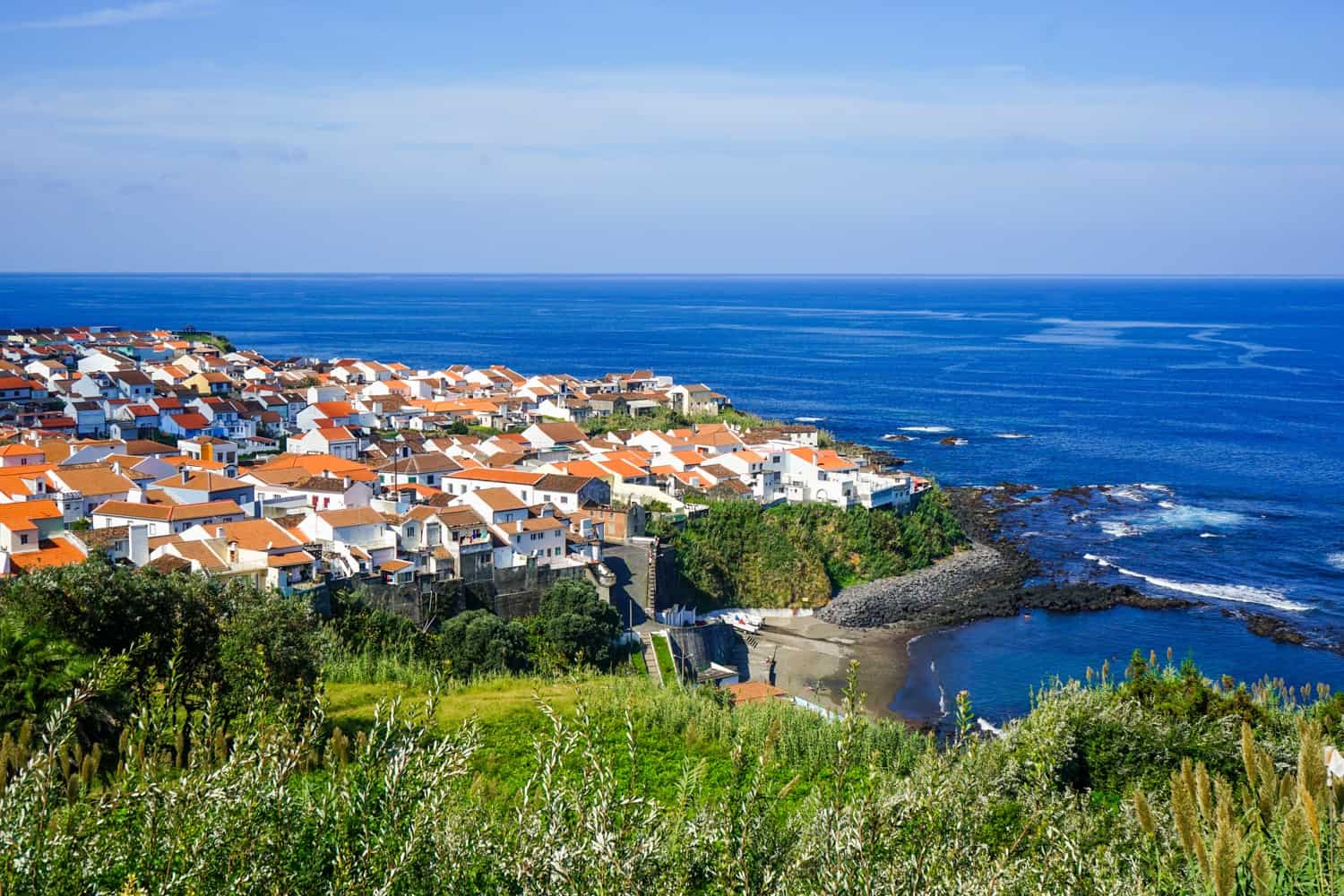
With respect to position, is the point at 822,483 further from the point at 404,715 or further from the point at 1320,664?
the point at 404,715

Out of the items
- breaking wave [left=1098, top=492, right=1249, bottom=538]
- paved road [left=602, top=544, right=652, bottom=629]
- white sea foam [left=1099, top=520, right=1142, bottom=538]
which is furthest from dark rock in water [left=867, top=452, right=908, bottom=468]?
paved road [left=602, top=544, right=652, bottom=629]

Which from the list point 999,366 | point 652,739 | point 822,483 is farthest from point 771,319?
→ point 652,739

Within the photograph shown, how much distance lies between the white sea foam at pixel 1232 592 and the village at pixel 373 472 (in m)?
9.46

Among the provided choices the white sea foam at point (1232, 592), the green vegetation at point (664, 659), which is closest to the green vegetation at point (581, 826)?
the green vegetation at point (664, 659)

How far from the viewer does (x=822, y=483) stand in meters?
42.3

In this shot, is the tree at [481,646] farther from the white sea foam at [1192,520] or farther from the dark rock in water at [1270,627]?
the white sea foam at [1192,520]

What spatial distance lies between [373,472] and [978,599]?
66.8 feet

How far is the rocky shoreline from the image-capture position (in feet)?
115

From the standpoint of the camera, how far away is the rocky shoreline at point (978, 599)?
3500cm

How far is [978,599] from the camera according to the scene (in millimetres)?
37406

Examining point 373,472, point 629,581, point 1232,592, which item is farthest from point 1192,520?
point 373,472

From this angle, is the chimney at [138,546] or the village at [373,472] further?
the village at [373,472]

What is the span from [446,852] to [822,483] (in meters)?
36.2

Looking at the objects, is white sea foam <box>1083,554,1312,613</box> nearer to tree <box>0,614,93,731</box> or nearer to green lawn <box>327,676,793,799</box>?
green lawn <box>327,676,793,799</box>
